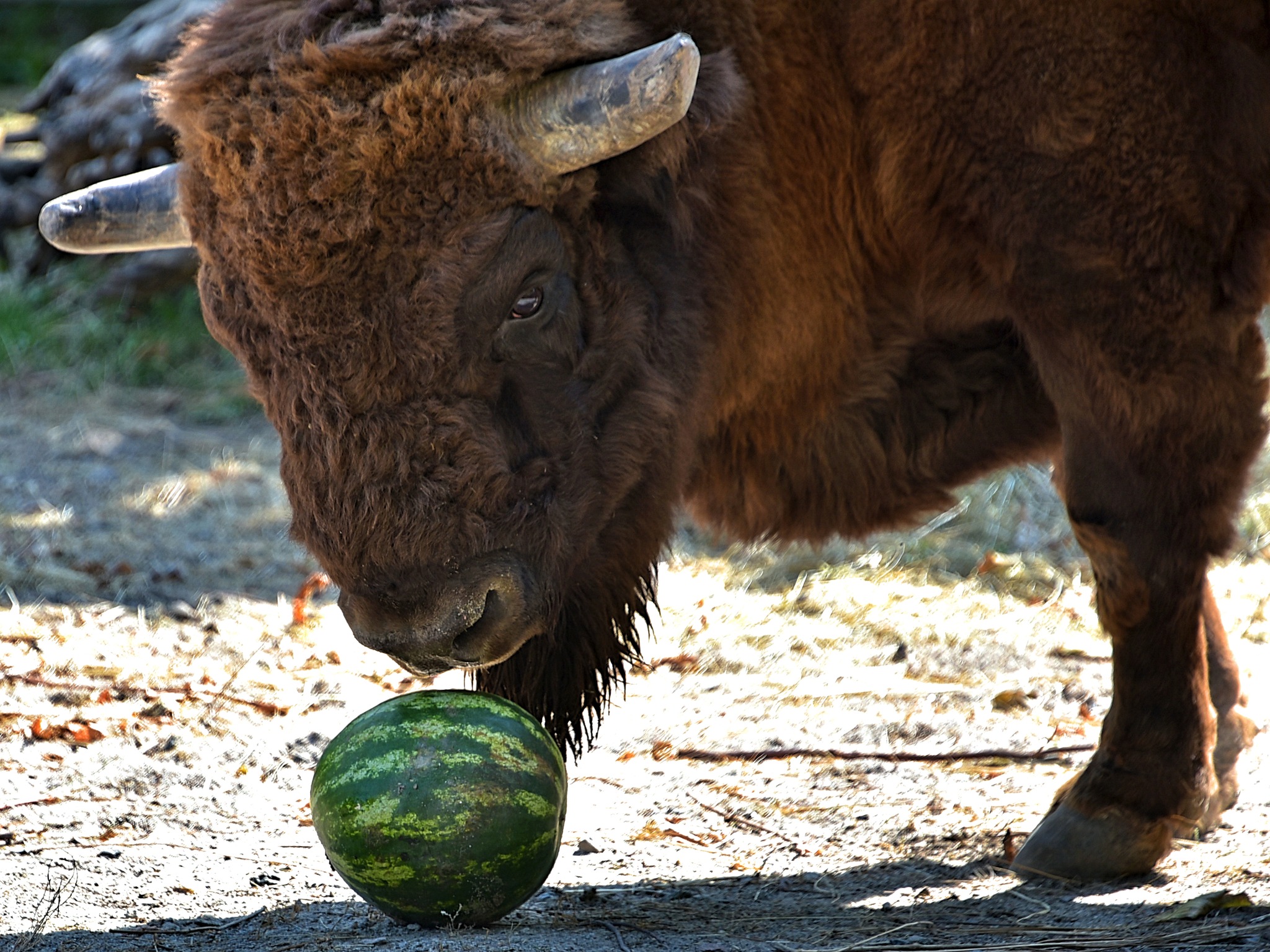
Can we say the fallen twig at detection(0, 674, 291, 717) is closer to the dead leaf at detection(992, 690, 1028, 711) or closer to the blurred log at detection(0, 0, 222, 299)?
the dead leaf at detection(992, 690, 1028, 711)

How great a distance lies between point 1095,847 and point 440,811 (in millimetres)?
1558

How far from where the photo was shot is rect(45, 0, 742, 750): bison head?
2.66m

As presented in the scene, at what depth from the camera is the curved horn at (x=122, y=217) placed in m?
3.38

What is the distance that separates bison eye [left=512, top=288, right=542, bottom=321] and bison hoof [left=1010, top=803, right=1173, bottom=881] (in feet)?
5.41

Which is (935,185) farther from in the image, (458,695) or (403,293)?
(458,695)

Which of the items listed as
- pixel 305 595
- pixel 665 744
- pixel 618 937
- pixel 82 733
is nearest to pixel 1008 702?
pixel 665 744

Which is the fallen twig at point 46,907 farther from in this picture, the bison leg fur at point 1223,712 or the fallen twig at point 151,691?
the bison leg fur at point 1223,712

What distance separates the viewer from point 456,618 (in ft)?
8.70

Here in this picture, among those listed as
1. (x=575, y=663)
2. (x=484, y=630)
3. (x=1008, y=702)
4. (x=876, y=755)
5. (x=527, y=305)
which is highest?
(x=527, y=305)

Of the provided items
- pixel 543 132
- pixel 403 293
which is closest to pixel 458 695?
pixel 403 293

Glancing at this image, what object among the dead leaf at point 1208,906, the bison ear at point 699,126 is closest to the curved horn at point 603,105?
the bison ear at point 699,126

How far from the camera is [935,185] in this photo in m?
3.23

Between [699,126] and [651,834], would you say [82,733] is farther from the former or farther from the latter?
[699,126]

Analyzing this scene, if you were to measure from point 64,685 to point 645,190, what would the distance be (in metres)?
2.40
